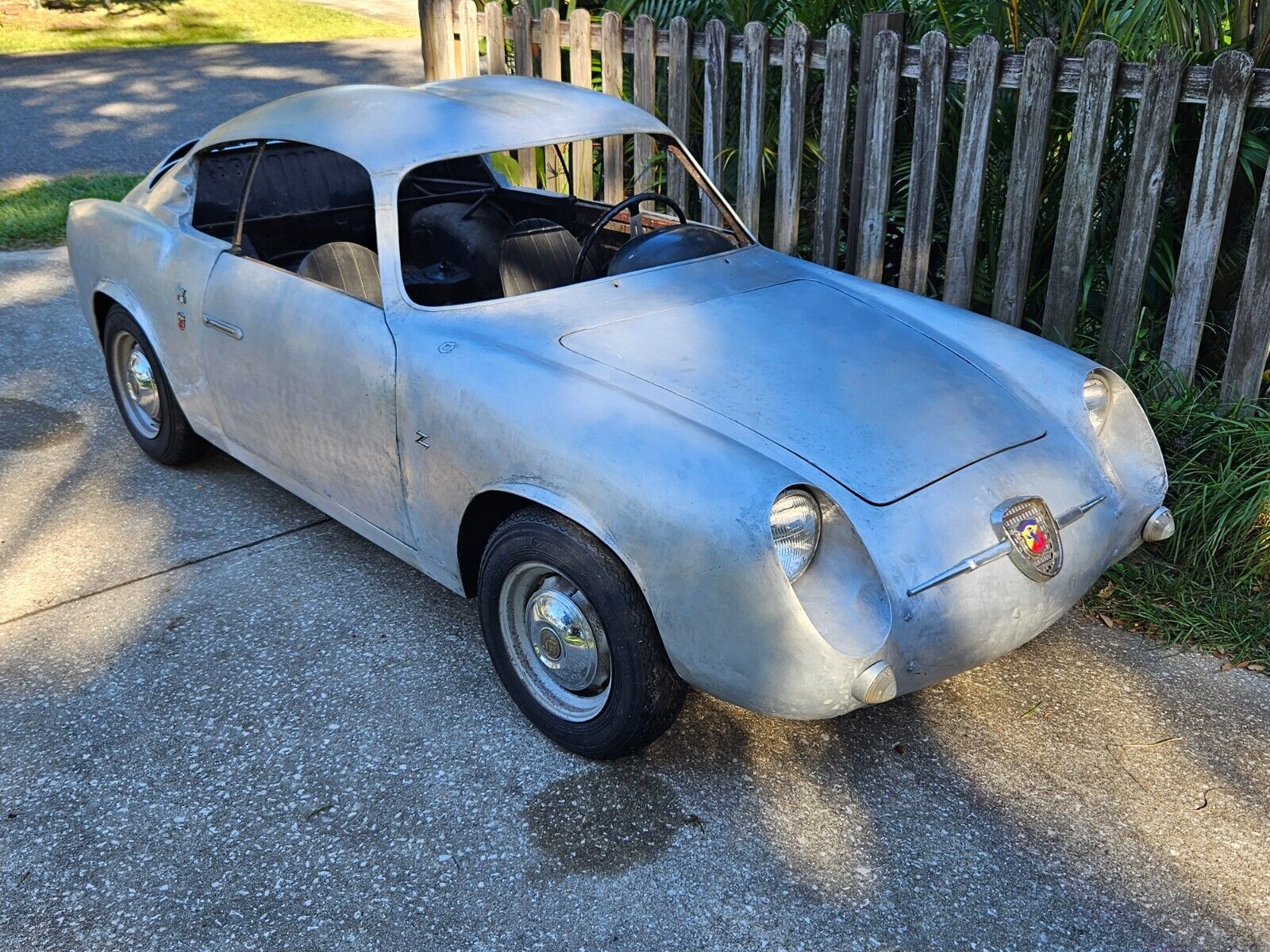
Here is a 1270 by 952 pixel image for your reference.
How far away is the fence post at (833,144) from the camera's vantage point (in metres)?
4.86

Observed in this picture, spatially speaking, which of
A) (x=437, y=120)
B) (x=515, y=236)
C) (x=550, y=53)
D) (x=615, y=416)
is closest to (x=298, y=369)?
(x=515, y=236)

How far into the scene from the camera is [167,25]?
56.1 ft

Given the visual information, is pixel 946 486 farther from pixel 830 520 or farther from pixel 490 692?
pixel 490 692

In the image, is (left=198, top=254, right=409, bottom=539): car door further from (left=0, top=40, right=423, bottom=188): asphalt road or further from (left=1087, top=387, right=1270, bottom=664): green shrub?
(left=0, top=40, right=423, bottom=188): asphalt road

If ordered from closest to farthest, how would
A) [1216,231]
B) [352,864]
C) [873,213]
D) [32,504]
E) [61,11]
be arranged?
[352,864] → [1216,231] → [32,504] → [873,213] → [61,11]

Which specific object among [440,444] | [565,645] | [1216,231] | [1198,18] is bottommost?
[565,645]

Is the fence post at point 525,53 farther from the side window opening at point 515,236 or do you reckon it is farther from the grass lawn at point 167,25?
the grass lawn at point 167,25

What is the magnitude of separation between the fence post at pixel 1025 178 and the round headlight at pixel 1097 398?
131 centimetres

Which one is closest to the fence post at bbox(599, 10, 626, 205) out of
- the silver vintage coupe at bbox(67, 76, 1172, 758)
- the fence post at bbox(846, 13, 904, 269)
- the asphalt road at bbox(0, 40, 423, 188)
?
the fence post at bbox(846, 13, 904, 269)

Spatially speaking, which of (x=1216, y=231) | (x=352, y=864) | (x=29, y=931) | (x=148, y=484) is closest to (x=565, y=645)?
(x=352, y=864)

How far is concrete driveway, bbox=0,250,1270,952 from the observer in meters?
2.57

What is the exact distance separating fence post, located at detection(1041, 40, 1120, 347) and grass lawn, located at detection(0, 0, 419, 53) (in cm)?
1465

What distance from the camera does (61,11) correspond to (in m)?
17.4

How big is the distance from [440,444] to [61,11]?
17823 millimetres
